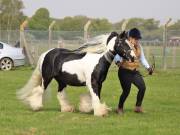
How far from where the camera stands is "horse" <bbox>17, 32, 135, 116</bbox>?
1225cm

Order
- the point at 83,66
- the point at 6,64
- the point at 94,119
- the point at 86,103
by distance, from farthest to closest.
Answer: the point at 6,64
the point at 86,103
the point at 83,66
the point at 94,119

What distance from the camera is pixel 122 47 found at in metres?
12.2

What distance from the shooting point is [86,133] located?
1020 centimetres

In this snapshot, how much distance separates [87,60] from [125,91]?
1.09m

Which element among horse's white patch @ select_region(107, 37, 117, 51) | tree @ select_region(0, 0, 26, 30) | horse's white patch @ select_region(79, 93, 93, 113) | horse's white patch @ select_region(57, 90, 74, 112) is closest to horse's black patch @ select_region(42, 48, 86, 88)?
horse's white patch @ select_region(79, 93, 93, 113)

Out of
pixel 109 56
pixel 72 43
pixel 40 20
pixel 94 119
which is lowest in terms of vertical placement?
pixel 94 119

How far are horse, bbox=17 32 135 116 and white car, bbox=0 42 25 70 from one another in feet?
49.6

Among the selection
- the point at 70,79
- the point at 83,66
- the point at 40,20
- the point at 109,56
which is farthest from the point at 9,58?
the point at 40,20

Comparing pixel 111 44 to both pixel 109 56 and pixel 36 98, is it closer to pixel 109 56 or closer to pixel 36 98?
pixel 109 56

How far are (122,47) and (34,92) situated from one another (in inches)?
92.6

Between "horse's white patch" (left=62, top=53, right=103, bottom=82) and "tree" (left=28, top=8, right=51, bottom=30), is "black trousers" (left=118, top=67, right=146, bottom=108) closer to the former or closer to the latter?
"horse's white patch" (left=62, top=53, right=103, bottom=82)

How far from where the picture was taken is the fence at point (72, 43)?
96.1ft

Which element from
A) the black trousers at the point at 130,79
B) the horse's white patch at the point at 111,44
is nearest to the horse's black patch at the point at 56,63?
the horse's white patch at the point at 111,44

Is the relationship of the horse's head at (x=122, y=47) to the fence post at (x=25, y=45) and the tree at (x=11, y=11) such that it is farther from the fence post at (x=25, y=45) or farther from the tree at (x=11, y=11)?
the tree at (x=11, y=11)
